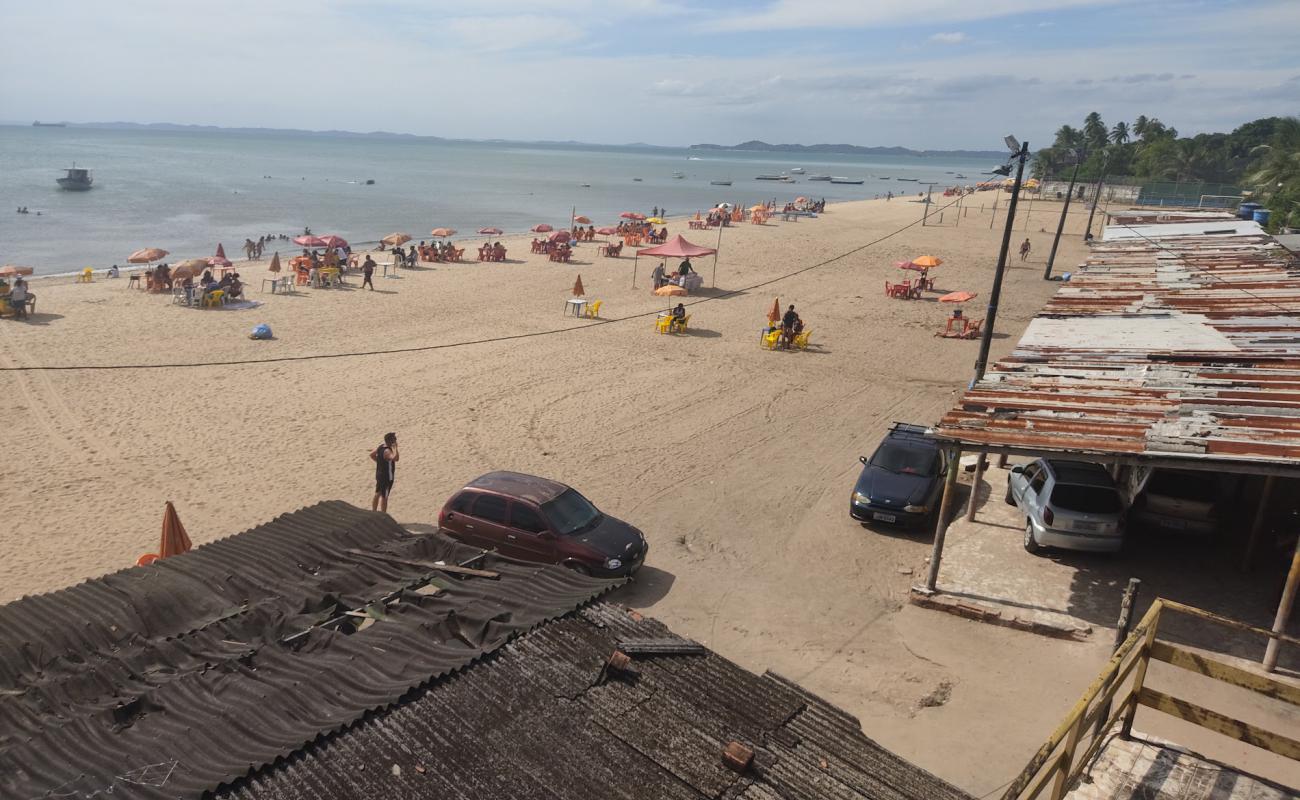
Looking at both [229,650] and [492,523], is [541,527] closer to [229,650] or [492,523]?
[492,523]

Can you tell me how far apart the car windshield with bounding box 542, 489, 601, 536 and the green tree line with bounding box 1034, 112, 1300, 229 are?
1838 inches

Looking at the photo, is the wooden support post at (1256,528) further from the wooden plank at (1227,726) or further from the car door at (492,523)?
the car door at (492,523)

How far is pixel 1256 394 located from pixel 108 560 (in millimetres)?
15115

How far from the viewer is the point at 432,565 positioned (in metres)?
8.56

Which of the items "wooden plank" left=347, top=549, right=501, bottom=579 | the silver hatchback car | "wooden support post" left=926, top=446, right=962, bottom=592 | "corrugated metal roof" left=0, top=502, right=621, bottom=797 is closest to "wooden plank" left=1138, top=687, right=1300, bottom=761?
"wooden support post" left=926, top=446, right=962, bottom=592

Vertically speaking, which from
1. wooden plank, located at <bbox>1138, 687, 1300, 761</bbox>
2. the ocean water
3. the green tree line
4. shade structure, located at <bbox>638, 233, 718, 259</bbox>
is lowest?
the ocean water

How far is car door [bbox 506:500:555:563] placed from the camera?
1062 cm

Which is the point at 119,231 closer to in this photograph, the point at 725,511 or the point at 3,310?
the point at 3,310

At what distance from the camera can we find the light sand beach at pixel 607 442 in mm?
9430

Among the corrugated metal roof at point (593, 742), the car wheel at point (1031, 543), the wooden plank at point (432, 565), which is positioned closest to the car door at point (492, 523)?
the wooden plank at point (432, 565)

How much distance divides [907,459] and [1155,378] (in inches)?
145

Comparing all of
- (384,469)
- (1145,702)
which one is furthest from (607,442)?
(1145,702)

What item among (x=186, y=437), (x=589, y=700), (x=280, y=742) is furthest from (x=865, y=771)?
(x=186, y=437)

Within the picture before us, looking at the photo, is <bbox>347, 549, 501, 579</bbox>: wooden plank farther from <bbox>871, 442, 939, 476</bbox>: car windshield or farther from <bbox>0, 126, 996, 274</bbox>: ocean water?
<bbox>0, 126, 996, 274</bbox>: ocean water
